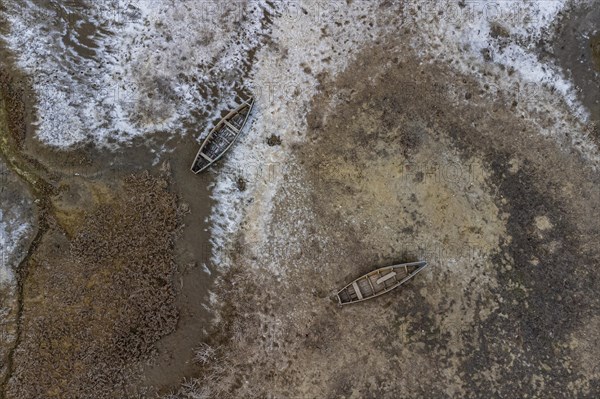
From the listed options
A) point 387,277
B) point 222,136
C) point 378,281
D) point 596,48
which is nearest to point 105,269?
point 222,136

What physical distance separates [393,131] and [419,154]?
1000 millimetres

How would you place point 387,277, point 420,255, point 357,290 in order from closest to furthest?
1. point 387,277
2. point 357,290
3. point 420,255

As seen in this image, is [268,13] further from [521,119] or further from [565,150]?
[565,150]

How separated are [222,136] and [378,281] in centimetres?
608

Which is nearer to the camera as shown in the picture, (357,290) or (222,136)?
(357,290)

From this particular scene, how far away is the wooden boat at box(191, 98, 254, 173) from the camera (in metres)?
11.3

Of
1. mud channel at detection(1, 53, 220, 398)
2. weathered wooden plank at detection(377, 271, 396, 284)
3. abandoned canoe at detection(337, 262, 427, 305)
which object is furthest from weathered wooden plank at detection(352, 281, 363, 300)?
mud channel at detection(1, 53, 220, 398)

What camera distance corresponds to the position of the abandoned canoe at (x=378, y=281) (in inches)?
427

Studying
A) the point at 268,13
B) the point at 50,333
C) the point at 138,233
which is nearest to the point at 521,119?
the point at 268,13

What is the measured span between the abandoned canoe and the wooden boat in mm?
5292

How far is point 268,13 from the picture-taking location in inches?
461

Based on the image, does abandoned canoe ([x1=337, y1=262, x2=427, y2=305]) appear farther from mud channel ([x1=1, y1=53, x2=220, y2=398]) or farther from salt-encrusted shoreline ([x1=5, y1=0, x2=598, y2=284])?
mud channel ([x1=1, y1=53, x2=220, y2=398])

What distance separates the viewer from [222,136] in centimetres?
1144

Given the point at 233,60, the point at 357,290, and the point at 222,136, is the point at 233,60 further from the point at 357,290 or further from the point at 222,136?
the point at 357,290
